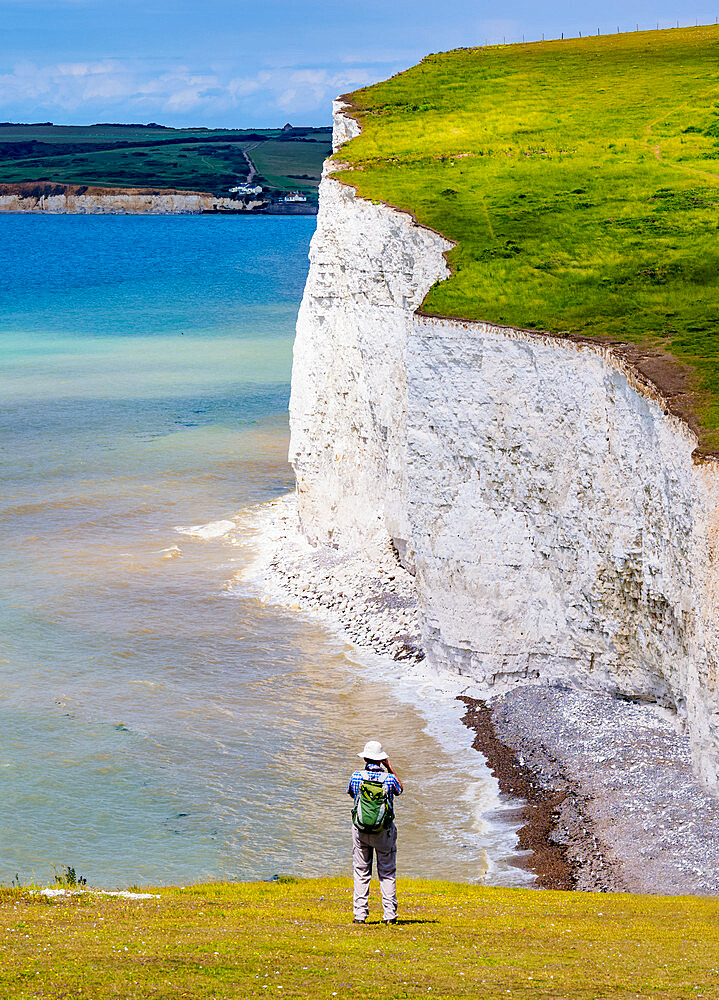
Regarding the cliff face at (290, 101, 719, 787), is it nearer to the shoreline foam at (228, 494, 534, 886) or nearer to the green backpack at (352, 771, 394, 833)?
the shoreline foam at (228, 494, 534, 886)

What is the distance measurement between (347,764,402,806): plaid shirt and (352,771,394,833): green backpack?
41 mm

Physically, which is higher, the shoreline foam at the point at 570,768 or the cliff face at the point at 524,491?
the cliff face at the point at 524,491

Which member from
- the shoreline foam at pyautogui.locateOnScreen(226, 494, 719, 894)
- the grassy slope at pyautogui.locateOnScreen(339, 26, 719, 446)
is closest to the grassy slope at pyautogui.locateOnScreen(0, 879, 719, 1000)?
the shoreline foam at pyautogui.locateOnScreen(226, 494, 719, 894)

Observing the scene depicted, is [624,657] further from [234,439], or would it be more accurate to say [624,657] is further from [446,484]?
[234,439]

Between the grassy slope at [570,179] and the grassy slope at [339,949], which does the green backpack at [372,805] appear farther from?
the grassy slope at [570,179]

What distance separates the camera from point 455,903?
64.6ft

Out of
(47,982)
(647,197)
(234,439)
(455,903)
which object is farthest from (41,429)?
(47,982)

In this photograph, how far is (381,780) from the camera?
637 inches

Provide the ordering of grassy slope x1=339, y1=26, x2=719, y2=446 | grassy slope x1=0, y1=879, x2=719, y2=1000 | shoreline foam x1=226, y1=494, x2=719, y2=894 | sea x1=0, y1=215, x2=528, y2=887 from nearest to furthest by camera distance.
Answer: grassy slope x1=0, y1=879, x2=719, y2=1000
shoreline foam x1=226, y1=494, x2=719, y2=894
sea x1=0, y1=215, x2=528, y2=887
grassy slope x1=339, y1=26, x2=719, y2=446

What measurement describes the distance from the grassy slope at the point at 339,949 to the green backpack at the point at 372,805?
1.40 m

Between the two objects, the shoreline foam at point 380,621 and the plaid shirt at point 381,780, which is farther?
the shoreline foam at point 380,621

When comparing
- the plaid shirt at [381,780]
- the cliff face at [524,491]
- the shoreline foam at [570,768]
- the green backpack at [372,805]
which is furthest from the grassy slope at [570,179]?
the green backpack at [372,805]

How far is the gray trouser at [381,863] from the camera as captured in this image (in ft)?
54.2

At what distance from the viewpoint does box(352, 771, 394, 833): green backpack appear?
53.2ft
